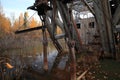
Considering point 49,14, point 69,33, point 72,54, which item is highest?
point 49,14

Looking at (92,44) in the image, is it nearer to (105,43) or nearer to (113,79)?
(105,43)

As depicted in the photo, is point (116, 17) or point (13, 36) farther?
point (13, 36)

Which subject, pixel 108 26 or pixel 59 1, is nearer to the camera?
pixel 59 1

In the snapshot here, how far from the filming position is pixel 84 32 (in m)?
23.1

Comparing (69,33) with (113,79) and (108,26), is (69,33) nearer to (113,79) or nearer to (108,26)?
(113,79)

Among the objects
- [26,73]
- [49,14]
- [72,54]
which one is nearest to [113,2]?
[49,14]

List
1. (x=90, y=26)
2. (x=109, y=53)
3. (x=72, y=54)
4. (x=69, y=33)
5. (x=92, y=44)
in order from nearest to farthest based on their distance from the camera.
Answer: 1. (x=72, y=54)
2. (x=69, y=33)
3. (x=109, y=53)
4. (x=92, y=44)
5. (x=90, y=26)

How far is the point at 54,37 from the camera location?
45.1ft

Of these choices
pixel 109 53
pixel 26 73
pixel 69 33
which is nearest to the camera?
pixel 69 33

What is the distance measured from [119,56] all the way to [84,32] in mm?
12212

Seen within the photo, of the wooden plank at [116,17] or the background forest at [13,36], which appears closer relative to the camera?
the wooden plank at [116,17]

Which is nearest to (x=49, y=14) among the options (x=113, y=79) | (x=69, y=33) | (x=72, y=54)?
(x=69, y=33)

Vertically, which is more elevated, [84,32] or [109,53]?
[84,32]

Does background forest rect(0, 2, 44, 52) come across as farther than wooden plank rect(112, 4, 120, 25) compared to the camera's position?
Yes
